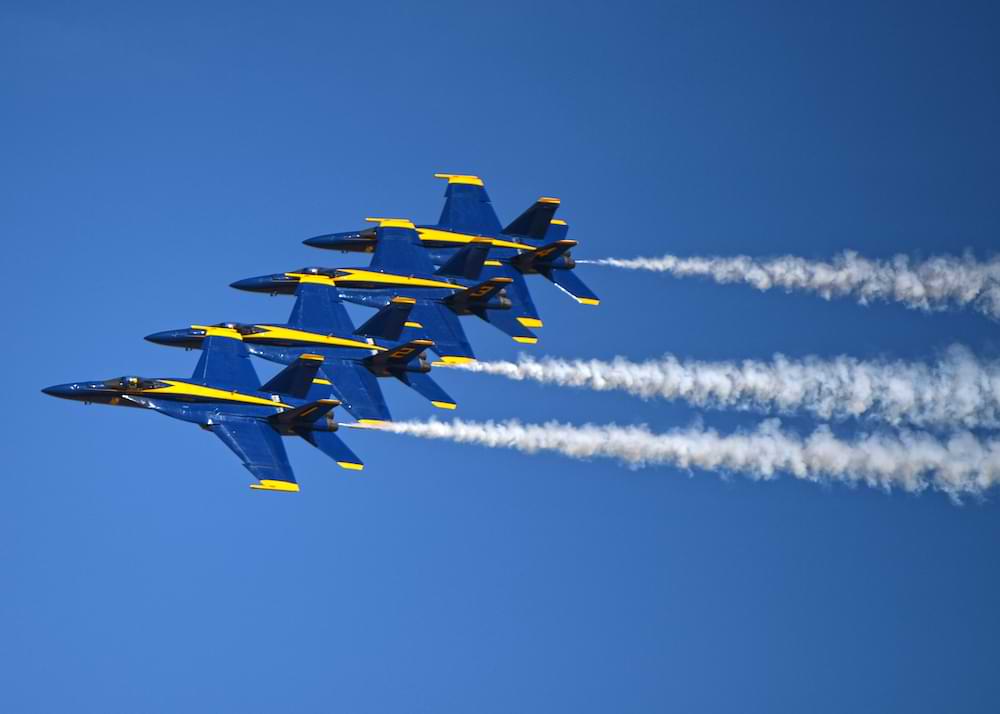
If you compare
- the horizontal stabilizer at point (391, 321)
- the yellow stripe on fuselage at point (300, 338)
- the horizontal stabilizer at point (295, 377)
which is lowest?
the horizontal stabilizer at point (295, 377)

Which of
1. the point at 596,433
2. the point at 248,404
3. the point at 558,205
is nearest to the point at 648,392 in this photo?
the point at 596,433

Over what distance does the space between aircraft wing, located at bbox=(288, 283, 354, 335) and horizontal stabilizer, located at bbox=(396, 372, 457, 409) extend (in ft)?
13.9

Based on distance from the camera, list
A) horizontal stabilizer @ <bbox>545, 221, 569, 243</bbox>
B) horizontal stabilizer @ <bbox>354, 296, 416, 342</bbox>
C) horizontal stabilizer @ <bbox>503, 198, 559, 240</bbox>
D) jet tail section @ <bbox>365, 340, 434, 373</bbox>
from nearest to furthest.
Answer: jet tail section @ <bbox>365, 340, 434, 373</bbox> → horizontal stabilizer @ <bbox>354, 296, 416, 342</bbox> → horizontal stabilizer @ <bbox>503, 198, 559, 240</bbox> → horizontal stabilizer @ <bbox>545, 221, 569, 243</bbox>

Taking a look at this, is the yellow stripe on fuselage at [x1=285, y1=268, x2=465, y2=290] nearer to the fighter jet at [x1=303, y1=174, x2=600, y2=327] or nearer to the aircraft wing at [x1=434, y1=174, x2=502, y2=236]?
the fighter jet at [x1=303, y1=174, x2=600, y2=327]

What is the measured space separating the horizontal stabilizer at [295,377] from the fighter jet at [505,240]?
13.3 metres

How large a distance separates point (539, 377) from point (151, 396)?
20519 mm

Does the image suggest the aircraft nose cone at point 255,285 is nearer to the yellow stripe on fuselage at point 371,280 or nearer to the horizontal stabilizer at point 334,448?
the yellow stripe on fuselage at point 371,280

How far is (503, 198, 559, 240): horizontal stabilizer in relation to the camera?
112062 millimetres

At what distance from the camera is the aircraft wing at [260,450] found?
9325 centimetres

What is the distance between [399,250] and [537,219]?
7879 mm

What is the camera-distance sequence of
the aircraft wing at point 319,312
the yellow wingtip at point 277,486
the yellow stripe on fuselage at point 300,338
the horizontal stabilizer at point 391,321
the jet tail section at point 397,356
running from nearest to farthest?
the yellow wingtip at point 277,486 → the jet tail section at point 397,356 → the yellow stripe on fuselage at point 300,338 → the horizontal stabilizer at point 391,321 → the aircraft wing at point 319,312

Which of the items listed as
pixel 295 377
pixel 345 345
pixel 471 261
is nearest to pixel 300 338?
pixel 345 345

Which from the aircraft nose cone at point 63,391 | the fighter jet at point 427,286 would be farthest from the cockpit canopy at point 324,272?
the aircraft nose cone at point 63,391

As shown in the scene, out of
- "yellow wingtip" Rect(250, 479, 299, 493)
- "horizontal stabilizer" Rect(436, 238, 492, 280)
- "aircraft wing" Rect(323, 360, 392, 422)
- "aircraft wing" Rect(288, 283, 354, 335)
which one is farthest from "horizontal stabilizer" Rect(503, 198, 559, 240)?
"yellow wingtip" Rect(250, 479, 299, 493)
